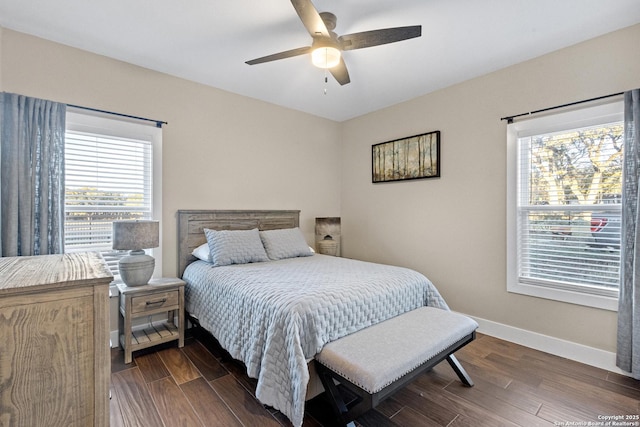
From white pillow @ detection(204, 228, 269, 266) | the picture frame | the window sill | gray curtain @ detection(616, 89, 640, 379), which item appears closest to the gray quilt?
white pillow @ detection(204, 228, 269, 266)

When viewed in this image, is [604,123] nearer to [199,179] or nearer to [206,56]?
[206,56]

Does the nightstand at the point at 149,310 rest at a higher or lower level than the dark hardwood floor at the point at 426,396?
higher

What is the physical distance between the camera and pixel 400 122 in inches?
152

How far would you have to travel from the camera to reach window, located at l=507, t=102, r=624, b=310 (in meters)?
2.39

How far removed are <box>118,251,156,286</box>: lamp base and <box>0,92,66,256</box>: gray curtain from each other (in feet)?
1.51

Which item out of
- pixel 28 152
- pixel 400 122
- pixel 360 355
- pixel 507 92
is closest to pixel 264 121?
pixel 400 122

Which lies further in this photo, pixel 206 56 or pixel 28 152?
pixel 206 56

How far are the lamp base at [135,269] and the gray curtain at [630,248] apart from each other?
12.5 ft

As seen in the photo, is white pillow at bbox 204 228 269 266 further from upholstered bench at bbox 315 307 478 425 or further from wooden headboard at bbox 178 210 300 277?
upholstered bench at bbox 315 307 478 425

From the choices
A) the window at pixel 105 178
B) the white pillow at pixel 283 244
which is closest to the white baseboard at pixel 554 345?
the white pillow at pixel 283 244

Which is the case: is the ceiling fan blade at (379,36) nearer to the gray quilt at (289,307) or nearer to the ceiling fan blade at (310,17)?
the ceiling fan blade at (310,17)

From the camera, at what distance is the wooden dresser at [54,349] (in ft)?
2.99

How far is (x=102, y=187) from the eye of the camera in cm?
273

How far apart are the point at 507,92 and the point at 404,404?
293 cm
